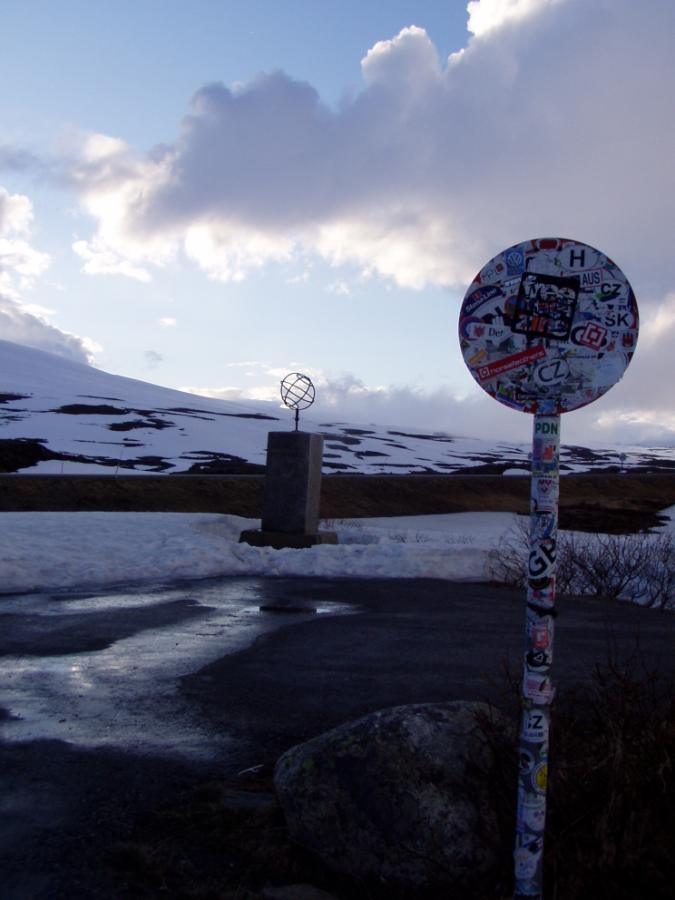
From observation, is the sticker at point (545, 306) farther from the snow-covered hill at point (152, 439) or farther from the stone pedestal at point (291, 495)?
the snow-covered hill at point (152, 439)

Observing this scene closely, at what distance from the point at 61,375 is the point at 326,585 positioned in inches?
5353

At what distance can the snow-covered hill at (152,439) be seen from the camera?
60812mm

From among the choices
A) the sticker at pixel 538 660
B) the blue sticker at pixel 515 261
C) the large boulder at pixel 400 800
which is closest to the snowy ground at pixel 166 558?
the large boulder at pixel 400 800

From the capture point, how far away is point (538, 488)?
3463mm

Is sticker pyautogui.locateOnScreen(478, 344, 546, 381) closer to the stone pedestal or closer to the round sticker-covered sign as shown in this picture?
the round sticker-covered sign

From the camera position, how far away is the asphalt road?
447 centimetres

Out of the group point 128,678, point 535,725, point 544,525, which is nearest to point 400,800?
point 535,725

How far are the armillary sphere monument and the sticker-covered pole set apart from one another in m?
15.5

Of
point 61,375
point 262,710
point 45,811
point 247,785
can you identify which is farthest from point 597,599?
point 61,375

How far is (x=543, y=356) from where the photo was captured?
11.5 ft

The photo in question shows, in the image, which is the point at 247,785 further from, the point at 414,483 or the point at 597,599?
the point at 414,483

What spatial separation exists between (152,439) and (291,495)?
6280 centimetres

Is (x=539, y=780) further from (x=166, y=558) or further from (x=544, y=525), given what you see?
(x=166, y=558)

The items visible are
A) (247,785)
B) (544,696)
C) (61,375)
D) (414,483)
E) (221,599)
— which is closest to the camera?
(544,696)
